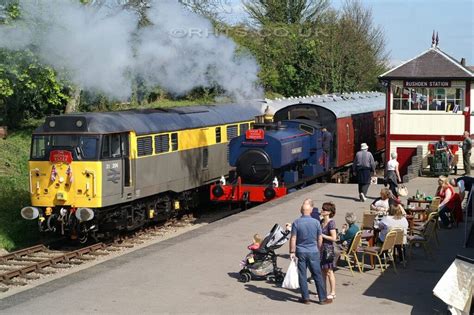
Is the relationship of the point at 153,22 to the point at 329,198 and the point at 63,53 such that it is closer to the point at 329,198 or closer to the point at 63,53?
the point at 63,53

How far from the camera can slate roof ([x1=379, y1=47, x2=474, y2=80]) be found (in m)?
24.4

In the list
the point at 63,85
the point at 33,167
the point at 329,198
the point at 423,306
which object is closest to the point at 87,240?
the point at 33,167

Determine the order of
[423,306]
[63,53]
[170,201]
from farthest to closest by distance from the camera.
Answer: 1. [63,53]
2. [170,201]
3. [423,306]

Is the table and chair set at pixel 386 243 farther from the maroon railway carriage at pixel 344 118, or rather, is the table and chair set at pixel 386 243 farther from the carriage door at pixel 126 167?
the maroon railway carriage at pixel 344 118

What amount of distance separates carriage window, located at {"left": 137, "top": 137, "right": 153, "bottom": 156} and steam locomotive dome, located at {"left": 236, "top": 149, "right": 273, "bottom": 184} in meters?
3.03

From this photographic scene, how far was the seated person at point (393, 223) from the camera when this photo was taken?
11789 millimetres

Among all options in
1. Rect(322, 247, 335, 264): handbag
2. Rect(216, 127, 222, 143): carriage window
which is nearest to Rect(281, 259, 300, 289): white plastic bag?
Rect(322, 247, 335, 264): handbag

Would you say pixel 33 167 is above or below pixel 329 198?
above

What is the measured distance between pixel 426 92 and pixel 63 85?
12.4 meters

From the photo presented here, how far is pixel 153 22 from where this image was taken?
26.0 metres

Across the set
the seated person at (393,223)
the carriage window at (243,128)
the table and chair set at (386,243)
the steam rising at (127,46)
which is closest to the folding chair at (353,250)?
the table and chair set at (386,243)

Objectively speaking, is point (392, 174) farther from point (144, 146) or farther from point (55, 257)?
point (55, 257)

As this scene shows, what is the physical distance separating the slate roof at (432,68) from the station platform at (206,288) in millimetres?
11174

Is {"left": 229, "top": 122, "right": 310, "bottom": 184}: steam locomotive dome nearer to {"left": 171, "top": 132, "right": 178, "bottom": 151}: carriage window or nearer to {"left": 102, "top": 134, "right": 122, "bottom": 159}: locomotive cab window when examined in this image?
{"left": 171, "top": 132, "right": 178, "bottom": 151}: carriage window
